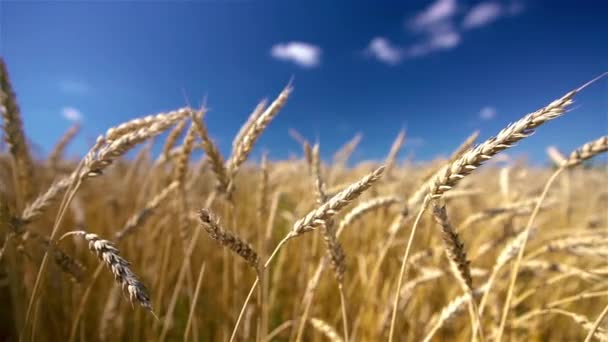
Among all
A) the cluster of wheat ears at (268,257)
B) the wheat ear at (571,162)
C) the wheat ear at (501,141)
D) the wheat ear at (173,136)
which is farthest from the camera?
the wheat ear at (173,136)

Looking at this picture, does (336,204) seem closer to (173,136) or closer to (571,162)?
(571,162)

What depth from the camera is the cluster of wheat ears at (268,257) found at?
0.67m

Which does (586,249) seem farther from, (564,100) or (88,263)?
(88,263)

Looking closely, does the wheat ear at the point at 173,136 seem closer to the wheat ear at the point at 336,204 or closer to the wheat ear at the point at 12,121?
the wheat ear at the point at 12,121

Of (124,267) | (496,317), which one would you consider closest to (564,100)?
(124,267)

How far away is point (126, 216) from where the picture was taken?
2.49 metres

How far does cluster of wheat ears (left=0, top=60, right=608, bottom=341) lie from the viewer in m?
0.67

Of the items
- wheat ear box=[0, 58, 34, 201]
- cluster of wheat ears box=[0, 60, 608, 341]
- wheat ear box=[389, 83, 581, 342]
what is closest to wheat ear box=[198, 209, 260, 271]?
cluster of wheat ears box=[0, 60, 608, 341]

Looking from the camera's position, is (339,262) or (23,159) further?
(23,159)

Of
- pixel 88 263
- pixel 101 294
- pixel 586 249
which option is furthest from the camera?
pixel 88 263

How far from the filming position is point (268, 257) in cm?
148

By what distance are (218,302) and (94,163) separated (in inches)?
52.2

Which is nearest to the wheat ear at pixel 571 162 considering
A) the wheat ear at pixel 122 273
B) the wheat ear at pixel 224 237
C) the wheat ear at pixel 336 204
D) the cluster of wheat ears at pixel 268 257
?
the cluster of wheat ears at pixel 268 257

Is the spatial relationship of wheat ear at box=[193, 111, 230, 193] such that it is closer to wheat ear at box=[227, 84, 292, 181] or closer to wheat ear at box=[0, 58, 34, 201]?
wheat ear at box=[227, 84, 292, 181]
